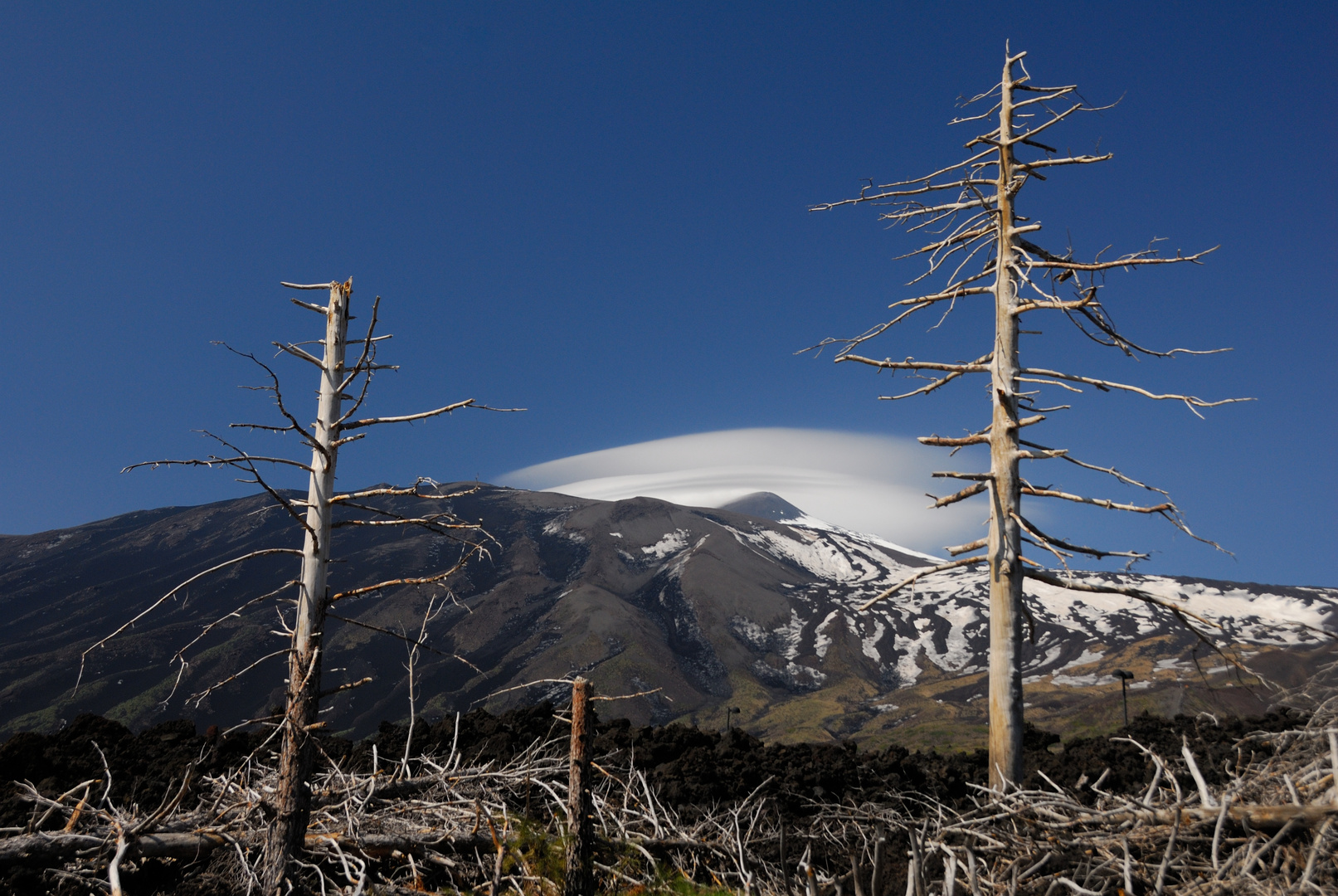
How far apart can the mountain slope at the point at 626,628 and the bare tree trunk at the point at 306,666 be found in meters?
39.0

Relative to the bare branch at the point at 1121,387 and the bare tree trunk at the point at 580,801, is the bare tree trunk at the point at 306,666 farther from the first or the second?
the bare branch at the point at 1121,387

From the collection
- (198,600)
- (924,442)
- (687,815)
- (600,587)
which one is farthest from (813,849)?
(198,600)

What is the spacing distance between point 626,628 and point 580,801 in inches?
3132

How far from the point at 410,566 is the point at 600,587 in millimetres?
24224

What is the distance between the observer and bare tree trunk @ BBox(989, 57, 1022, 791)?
749 centimetres

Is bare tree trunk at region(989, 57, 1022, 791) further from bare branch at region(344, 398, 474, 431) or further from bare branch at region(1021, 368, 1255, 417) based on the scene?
bare branch at region(344, 398, 474, 431)

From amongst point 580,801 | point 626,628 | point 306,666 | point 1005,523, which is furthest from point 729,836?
point 626,628

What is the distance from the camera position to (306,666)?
4.92 m

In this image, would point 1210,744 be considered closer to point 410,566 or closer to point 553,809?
point 553,809

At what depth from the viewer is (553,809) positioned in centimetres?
738

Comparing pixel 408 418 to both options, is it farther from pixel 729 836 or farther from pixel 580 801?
pixel 729 836

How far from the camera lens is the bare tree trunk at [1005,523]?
7492mm

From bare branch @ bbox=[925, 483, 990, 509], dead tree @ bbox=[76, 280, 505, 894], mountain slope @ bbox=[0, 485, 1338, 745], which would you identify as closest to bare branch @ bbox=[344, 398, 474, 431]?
dead tree @ bbox=[76, 280, 505, 894]

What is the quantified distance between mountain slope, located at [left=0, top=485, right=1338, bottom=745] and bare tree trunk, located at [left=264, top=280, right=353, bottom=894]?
128ft
